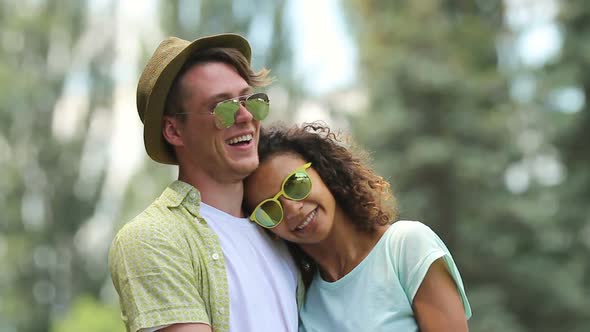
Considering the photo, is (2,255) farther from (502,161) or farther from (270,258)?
(270,258)

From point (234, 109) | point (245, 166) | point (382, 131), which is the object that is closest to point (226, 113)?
point (234, 109)

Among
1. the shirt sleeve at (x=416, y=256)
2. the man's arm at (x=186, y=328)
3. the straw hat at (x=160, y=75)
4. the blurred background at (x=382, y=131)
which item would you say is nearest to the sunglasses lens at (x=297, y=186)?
the shirt sleeve at (x=416, y=256)

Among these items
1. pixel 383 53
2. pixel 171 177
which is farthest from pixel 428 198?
pixel 171 177

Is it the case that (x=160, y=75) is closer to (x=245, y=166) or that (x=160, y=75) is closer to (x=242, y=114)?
(x=242, y=114)

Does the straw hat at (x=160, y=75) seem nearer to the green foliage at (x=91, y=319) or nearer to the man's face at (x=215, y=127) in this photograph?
the man's face at (x=215, y=127)

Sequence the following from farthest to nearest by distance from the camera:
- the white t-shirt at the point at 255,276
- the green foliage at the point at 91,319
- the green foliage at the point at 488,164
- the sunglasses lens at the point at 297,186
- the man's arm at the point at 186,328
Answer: the green foliage at the point at 91,319 < the green foliage at the point at 488,164 < the sunglasses lens at the point at 297,186 < the white t-shirt at the point at 255,276 < the man's arm at the point at 186,328

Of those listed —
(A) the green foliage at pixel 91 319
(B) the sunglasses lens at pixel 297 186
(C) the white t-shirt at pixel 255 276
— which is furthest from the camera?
(A) the green foliage at pixel 91 319

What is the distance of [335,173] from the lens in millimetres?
3021

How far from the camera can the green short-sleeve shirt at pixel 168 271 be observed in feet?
8.16

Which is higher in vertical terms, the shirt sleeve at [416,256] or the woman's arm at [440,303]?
the shirt sleeve at [416,256]

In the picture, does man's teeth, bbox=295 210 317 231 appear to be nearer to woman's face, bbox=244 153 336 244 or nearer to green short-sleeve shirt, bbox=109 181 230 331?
woman's face, bbox=244 153 336 244

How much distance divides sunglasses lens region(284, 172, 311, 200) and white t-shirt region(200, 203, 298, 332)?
0.17 metres

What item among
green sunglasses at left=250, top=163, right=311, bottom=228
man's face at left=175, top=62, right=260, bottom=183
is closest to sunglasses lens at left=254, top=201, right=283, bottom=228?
green sunglasses at left=250, top=163, right=311, bottom=228

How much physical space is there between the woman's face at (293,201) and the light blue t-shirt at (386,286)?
175 millimetres
